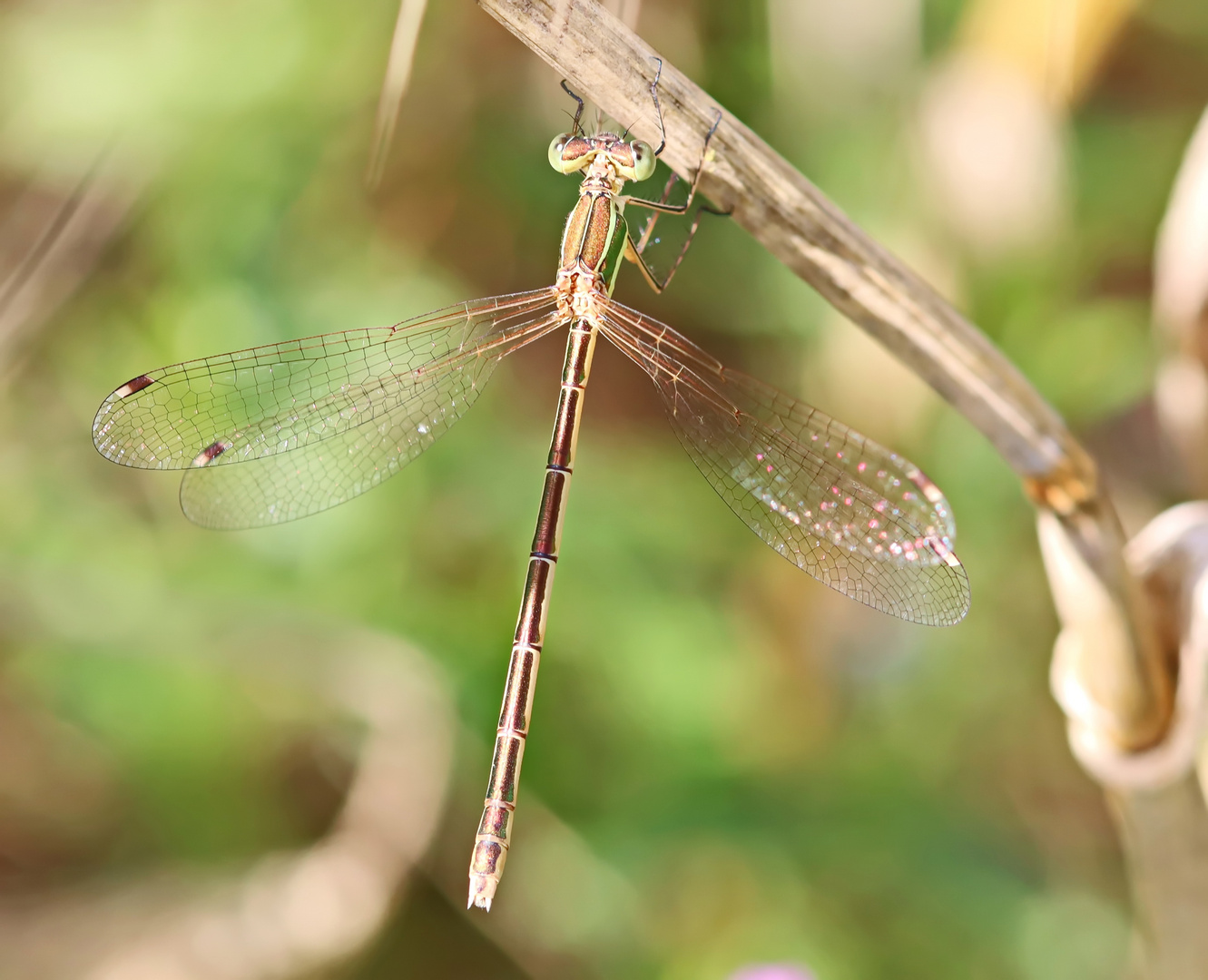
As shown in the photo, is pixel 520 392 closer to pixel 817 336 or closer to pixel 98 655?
pixel 817 336

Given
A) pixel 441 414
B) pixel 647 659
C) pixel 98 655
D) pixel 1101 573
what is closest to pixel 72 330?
pixel 98 655

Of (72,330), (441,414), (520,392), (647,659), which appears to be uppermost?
(520,392)

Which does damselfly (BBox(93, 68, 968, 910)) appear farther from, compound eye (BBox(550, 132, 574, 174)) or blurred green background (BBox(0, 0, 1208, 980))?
blurred green background (BBox(0, 0, 1208, 980))

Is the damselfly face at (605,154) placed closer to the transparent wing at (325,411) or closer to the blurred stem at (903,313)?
the transparent wing at (325,411)

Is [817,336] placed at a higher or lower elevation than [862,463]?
higher

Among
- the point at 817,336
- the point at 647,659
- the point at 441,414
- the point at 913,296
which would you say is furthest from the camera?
the point at 817,336

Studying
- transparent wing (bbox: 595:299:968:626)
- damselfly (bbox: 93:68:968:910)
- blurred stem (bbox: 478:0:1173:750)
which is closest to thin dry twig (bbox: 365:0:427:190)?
blurred stem (bbox: 478:0:1173:750)

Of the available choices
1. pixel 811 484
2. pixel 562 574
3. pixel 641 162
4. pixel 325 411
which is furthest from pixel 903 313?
pixel 562 574
